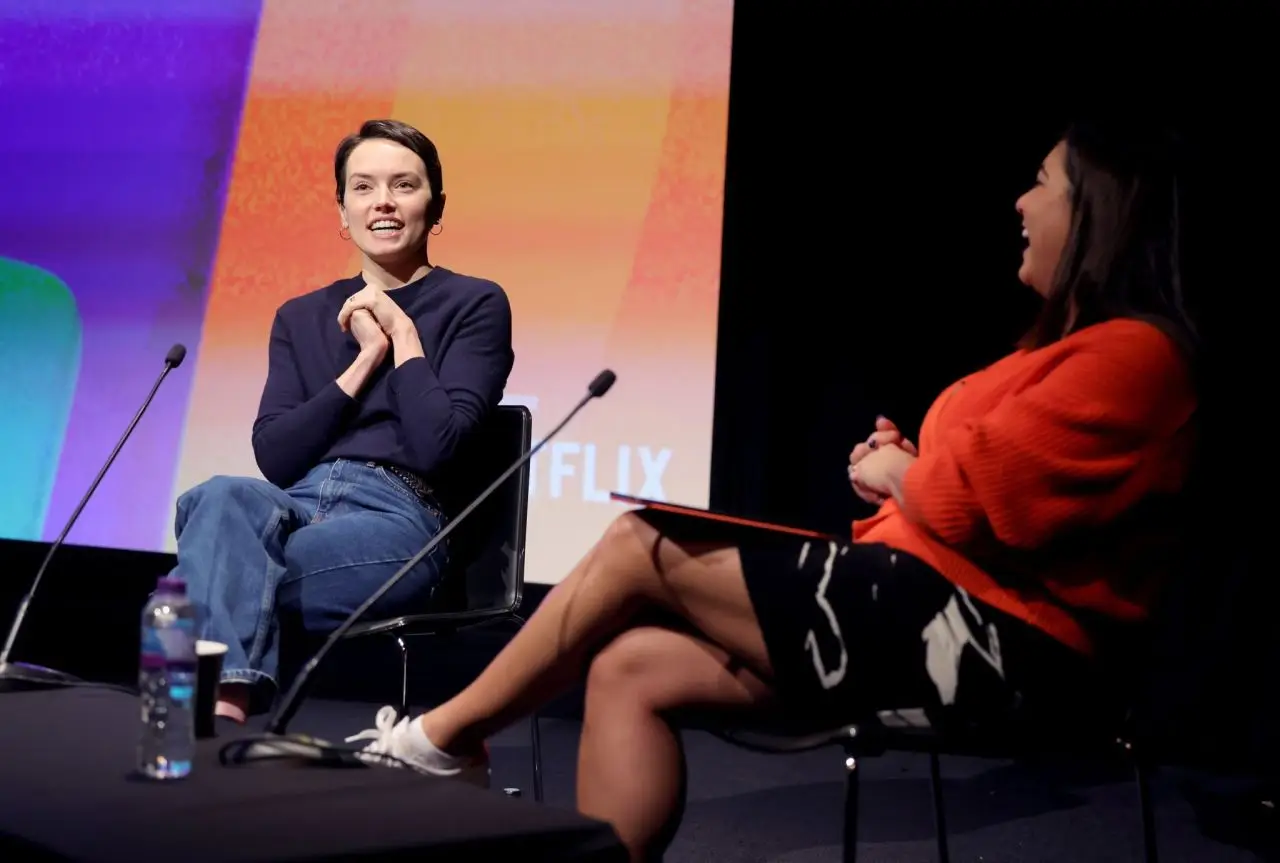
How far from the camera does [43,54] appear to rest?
3768mm

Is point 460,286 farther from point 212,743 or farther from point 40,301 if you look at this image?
point 40,301

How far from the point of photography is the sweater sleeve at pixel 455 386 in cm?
205

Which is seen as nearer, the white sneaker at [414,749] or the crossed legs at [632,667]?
the crossed legs at [632,667]

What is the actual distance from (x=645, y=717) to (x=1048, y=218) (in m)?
0.72

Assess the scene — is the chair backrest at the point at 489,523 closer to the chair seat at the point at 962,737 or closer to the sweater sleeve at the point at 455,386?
the sweater sleeve at the point at 455,386

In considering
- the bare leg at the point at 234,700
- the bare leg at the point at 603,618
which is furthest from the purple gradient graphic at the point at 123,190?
the bare leg at the point at 603,618

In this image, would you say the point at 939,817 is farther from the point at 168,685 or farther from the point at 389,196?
the point at 389,196

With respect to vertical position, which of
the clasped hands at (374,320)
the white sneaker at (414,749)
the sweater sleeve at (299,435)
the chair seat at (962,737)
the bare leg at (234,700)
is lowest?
the bare leg at (234,700)

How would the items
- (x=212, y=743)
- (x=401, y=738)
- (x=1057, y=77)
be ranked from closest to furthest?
(x=212, y=743) → (x=401, y=738) → (x=1057, y=77)

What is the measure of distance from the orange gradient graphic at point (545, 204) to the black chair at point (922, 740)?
1817 millimetres

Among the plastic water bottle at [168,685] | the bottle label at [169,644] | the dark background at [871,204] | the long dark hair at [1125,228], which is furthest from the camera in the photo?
the dark background at [871,204]

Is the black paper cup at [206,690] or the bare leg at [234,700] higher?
the black paper cup at [206,690]

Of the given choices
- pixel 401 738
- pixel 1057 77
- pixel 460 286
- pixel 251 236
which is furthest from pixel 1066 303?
pixel 251 236

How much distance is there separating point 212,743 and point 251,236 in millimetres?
2480
